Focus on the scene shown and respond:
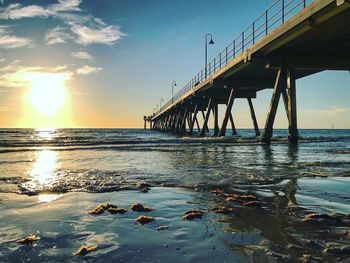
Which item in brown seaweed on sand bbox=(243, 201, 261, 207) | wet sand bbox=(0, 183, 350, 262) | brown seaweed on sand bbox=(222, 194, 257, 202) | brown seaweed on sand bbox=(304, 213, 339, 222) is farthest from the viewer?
brown seaweed on sand bbox=(222, 194, 257, 202)

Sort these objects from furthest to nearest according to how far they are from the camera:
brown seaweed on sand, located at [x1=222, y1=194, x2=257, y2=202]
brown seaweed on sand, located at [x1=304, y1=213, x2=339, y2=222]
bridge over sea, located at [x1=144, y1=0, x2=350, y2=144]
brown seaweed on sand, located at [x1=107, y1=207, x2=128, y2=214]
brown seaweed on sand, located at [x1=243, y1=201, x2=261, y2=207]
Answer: bridge over sea, located at [x1=144, y1=0, x2=350, y2=144], brown seaweed on sand, located at [x1=222, y1=194, x2=257, y2=202], brown seaweed on sand, located at [x1=243, y1=201, x2=261, y2=207], brown seaweed on sand, located at [x1=107, y1=207, x2=128, y2=214], brown seaweed on sand, located at [x1=304, y1=213, x2=339, y2=222]

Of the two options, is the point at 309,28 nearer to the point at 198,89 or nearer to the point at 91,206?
the point at 91,206

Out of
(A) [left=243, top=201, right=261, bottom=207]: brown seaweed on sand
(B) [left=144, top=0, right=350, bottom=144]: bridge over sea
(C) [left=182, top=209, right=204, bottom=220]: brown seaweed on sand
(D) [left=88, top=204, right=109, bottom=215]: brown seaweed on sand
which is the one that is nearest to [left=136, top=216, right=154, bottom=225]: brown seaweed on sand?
(C) [left=182, top=209, right=204, bottom=220]: brown seaweed on sand

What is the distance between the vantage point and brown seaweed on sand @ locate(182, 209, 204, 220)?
15.1 feet

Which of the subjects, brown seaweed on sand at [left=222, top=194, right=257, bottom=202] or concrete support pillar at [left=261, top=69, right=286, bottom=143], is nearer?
brown seaweed on sand at [left=222, top=194, right=257, bottom=202]

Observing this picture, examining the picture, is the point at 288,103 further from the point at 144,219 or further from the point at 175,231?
the point at 175,231

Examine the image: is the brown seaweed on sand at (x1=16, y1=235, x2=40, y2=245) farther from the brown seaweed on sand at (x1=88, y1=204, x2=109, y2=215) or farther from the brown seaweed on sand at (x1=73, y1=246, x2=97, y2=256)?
the brown seaweed on sand at (x1=88, y1=204, x2=109, y2=215)

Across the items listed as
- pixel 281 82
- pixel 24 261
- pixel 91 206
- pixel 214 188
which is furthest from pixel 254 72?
pixel 24 261

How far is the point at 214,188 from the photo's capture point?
6996mm

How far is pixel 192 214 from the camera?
466 cm

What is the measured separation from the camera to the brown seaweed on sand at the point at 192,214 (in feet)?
15.1

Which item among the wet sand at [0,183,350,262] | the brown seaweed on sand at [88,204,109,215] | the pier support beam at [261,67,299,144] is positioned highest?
the pier support beam at [261,67,299,144]

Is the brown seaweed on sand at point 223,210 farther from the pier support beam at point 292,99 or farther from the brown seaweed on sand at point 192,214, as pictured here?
the pier support beam at point 292,99

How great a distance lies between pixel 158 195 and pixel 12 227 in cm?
272
